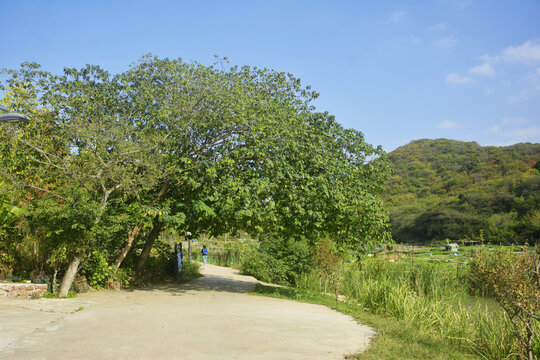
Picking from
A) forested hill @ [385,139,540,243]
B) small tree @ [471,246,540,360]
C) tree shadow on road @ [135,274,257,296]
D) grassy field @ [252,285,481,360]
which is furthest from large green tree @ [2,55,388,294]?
forested hill @ [385,139,540,243]

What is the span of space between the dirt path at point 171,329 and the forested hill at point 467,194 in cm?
2945

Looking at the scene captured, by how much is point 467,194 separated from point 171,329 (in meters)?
50.4

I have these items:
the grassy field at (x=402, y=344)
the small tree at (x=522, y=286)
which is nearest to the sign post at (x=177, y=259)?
the grassy field at (x=402, y=344)

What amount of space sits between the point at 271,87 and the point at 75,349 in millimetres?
10425

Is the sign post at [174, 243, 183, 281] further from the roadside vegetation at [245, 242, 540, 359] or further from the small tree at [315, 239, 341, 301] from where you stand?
the small tree at [315, 239, 341, 301]

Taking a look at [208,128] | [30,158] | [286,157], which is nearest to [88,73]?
[30,158]

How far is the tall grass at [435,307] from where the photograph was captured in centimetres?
691

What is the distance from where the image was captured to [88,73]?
12.7 metres

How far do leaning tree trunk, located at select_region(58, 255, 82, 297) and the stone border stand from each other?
0.45 metres

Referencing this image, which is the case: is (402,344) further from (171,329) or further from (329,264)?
(329,264)

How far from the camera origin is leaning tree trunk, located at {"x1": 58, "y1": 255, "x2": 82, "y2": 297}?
427 inches

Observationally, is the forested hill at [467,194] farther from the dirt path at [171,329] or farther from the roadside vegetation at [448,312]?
the dirt path at [171,329]

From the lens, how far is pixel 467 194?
50969 mm

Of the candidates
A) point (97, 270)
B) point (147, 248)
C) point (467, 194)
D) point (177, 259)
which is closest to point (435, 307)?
point (97, 270)
